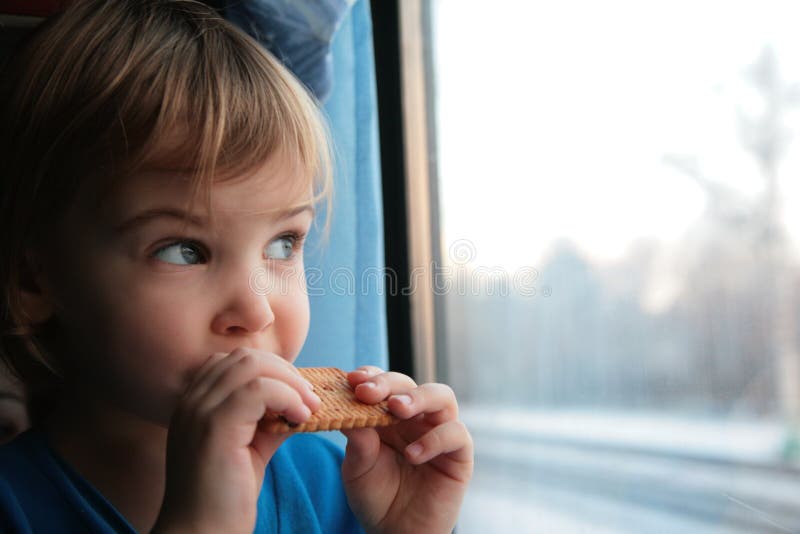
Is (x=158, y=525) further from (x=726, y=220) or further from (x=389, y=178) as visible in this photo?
(x=389, y=178)

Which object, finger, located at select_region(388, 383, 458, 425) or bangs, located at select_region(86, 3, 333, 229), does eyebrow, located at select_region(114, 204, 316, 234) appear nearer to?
bangs, located at select_region(86, 3, 333, 229)

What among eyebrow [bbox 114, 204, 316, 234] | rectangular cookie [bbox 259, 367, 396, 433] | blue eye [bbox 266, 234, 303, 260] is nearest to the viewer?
rectangular cookie [bbox 259, 367, 396, 433]

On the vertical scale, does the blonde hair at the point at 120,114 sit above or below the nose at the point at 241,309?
above

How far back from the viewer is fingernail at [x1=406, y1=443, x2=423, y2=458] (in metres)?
0.91

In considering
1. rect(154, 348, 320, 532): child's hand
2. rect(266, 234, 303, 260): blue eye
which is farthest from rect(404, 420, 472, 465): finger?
rect(266, 234, 303, 260): blue eye

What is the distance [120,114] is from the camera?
884 millimetres

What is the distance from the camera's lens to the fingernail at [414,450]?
91 cm

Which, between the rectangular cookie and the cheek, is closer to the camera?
the rectangular cookie

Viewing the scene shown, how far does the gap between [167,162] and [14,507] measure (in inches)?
20.2

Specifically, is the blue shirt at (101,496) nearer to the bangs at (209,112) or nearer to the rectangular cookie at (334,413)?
the rectangular cookie at (334,413)

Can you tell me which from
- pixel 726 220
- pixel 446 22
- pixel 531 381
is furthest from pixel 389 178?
pixel 726 220

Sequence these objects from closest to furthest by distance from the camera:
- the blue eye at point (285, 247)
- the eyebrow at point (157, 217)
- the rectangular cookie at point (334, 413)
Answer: the rectangular cookie at point (334, 413) < the eyebrow at point (157, 217) < the blue eye at point (285, 247)

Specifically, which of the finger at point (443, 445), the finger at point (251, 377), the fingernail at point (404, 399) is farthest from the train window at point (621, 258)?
the finger at point (251, 377)

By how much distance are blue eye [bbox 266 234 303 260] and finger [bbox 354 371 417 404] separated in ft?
0.80
